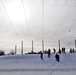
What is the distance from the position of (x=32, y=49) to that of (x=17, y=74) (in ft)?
233

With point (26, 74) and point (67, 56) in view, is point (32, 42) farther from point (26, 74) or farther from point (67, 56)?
point (26, 74)

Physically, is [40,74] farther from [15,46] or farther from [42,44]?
[15,46]

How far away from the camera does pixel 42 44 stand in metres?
99.8

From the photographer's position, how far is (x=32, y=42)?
324ft

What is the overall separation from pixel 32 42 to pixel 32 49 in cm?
391

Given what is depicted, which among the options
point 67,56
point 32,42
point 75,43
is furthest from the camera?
point 32,42

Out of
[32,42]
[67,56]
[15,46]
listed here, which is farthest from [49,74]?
[15,46]

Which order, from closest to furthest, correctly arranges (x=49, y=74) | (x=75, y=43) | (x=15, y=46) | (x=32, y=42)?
(x=49, y=74), (x=75, y=43), (x=32, y=42), (x=15, y=46)

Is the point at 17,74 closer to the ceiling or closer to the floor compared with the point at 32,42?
closer to the floor

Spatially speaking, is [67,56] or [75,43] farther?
[75,43]

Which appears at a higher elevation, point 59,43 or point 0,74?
point 59,43

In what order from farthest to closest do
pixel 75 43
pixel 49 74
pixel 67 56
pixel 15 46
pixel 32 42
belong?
pixel 15 46 < pixel 32 42 < pixel 75 43 < pixel 67 56 < pixel 49 74

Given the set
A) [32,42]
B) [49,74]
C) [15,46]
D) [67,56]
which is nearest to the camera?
[49,74]

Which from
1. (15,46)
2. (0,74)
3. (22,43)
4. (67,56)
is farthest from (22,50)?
(0,74)
